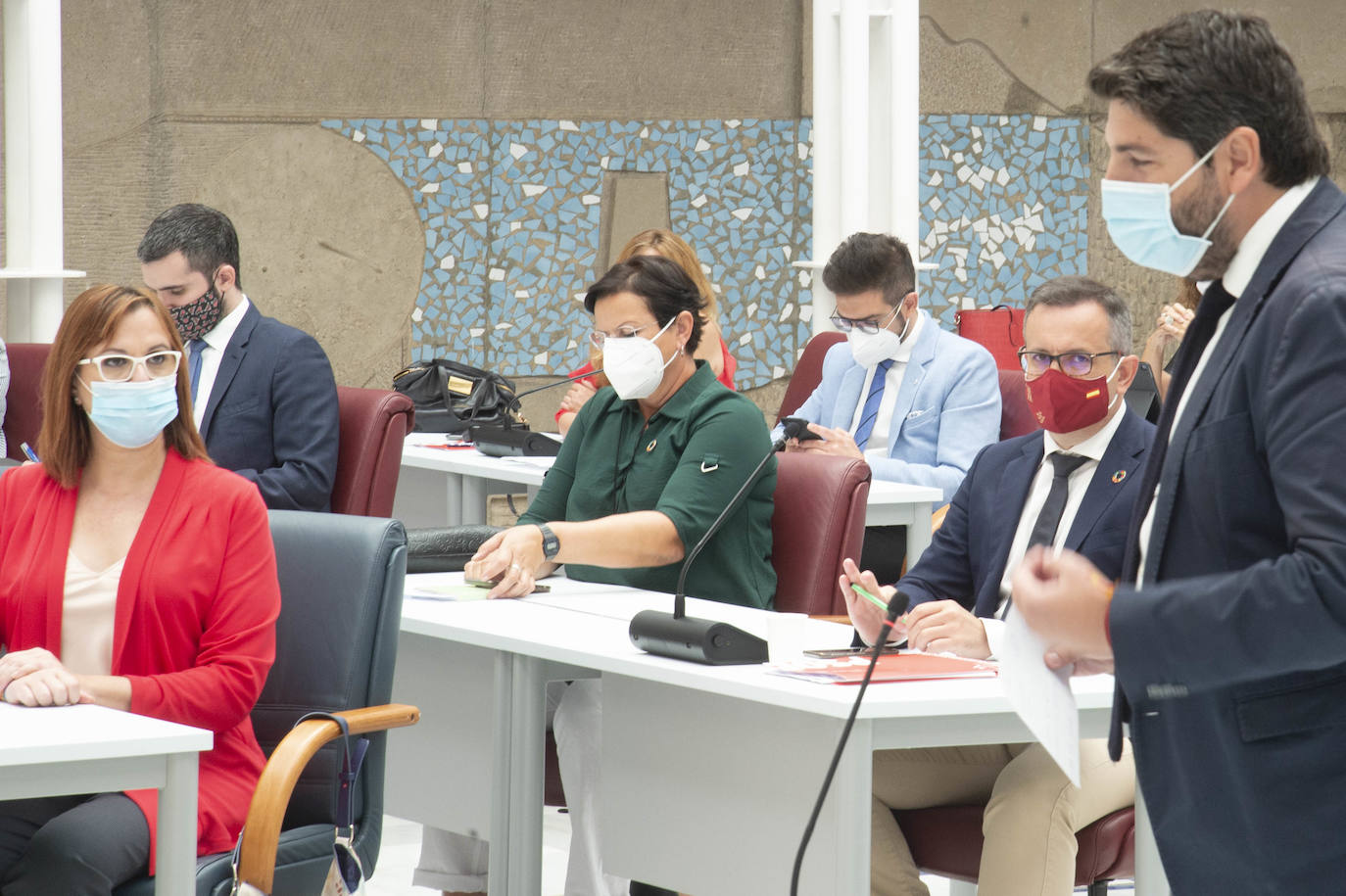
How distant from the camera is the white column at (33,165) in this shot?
5746mm

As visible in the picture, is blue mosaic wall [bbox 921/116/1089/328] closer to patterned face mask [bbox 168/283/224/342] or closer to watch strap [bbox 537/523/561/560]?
patterned face mask [bbox 168/283/224/342]

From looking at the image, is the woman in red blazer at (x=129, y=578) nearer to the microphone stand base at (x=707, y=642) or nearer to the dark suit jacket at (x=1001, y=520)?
the microphone stand base at (x=707, y=642)

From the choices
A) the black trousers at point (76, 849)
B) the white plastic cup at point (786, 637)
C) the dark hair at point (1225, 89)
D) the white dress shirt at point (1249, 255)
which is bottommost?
the black trousers at point (76, 849)

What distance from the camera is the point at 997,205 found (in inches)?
314

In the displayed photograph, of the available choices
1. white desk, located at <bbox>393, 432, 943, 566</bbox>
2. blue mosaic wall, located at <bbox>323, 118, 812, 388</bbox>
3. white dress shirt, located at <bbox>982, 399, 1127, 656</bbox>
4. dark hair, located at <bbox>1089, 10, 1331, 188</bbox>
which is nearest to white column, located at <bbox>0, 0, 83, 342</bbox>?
white desk, located at <bbox>393, 432, 943, 566</bbox>

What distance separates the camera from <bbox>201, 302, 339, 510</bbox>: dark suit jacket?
4.03 metres

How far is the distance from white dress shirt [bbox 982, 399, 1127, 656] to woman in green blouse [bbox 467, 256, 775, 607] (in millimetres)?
457

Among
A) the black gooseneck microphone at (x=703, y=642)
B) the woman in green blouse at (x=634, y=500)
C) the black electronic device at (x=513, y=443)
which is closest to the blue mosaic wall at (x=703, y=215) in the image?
the black electronic device at (x=513, y=443)

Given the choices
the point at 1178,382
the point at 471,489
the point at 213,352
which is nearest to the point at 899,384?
the point at 471,489

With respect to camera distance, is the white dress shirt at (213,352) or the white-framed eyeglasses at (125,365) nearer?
the white-framed eyeglasses at (125,365)

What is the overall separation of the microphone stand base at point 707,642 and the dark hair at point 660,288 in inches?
36.7

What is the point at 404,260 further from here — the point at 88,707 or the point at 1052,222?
the point at 88,707

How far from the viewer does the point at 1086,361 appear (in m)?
2.93

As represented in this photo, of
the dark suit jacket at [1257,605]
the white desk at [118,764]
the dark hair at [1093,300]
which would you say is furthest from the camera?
the dark hair at [1093,300]
